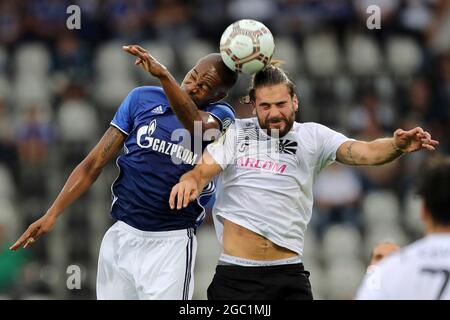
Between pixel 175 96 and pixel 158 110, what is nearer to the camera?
pixel 175 96

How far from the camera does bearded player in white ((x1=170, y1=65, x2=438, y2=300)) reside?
259 inches

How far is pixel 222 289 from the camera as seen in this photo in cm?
669

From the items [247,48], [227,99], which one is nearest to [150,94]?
[247,48]

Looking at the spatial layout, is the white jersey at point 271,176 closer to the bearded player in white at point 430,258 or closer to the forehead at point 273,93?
the forehead at point 273,93

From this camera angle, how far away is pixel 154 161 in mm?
7043

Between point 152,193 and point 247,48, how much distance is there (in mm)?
1219

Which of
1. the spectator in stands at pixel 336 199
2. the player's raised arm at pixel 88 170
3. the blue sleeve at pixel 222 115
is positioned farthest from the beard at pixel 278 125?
the spectator in stands at pixel 336 199

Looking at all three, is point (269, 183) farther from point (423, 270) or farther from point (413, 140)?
point (423, 270)

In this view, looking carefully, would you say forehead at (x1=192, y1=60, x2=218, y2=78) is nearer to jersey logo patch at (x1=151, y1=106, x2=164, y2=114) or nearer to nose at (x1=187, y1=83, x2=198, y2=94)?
nose at (x1=187, y1=83, x2=198, y2=94)

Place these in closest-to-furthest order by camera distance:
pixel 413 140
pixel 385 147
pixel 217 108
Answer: pixel 413 140, pixel 385 147, pixel 217 108

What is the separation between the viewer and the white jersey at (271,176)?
6.62m

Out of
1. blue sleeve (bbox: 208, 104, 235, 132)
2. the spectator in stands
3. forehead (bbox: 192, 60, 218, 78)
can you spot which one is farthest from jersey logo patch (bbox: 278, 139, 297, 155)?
the spectator in stands

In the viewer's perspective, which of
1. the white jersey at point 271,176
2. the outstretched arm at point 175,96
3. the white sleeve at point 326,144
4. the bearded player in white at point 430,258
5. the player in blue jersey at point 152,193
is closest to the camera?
the bearded player in white at point 430,258
